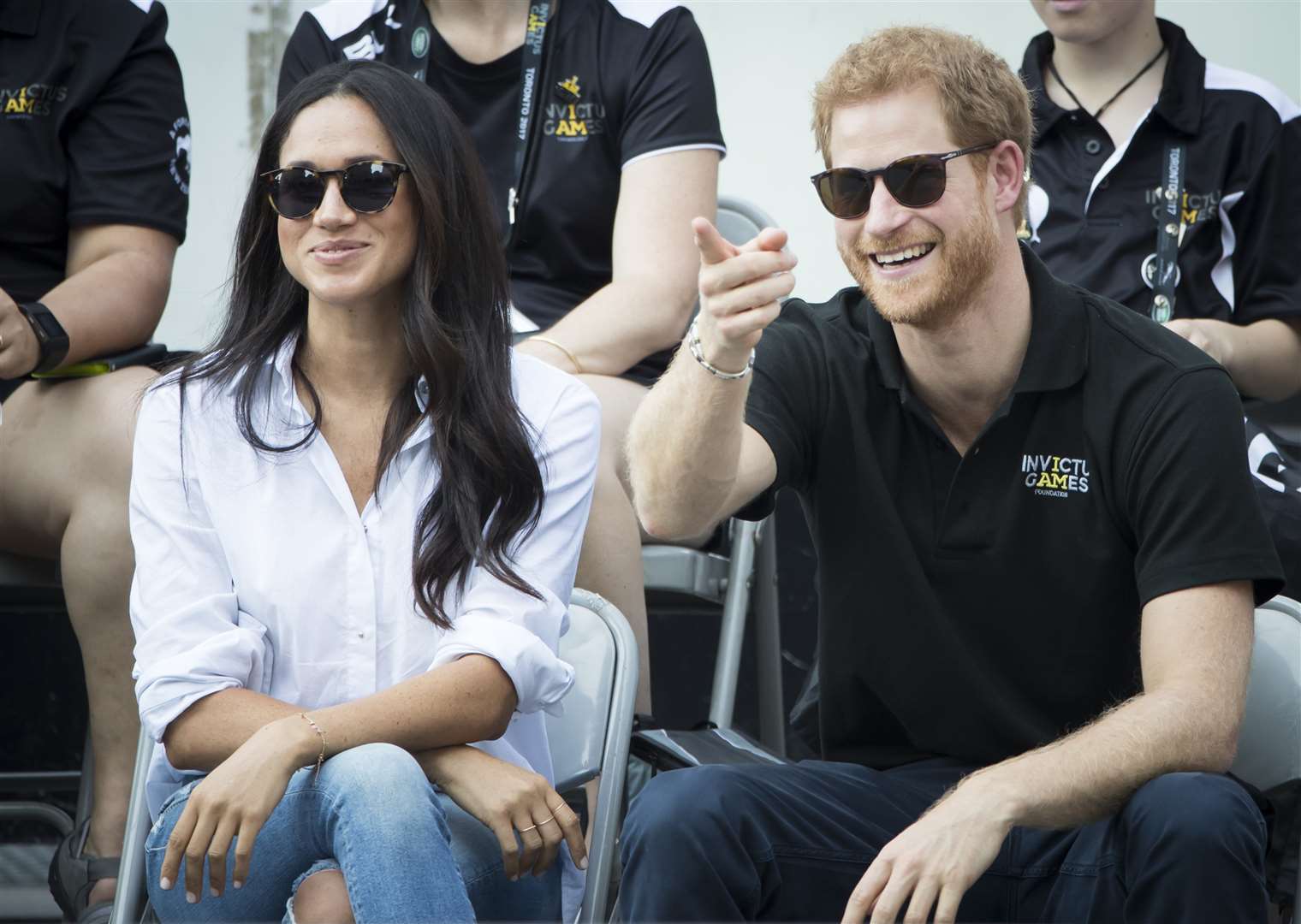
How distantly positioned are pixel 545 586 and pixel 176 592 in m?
0.48

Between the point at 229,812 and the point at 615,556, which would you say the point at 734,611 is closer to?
the point at 615,556

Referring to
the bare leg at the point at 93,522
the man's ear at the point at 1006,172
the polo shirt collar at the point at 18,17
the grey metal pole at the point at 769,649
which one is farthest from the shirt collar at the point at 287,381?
the polo shirt collar at the point at 18,17

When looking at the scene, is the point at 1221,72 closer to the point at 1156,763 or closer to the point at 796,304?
the point at 796,304

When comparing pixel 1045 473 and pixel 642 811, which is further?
pixel 1045 473

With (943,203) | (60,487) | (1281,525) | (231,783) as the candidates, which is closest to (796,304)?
(943,203)

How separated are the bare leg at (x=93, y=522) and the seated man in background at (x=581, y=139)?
739 mm

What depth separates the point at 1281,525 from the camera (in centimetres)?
261

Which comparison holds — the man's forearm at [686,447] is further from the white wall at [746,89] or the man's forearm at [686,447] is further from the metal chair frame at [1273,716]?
the white wall at [746,89]

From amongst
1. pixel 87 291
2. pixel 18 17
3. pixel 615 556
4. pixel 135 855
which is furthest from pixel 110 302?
pixel 135 855

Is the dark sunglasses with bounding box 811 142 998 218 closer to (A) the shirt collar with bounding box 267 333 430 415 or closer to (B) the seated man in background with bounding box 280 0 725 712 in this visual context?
(A) the shirt collar with bounding box 267 333 430 415

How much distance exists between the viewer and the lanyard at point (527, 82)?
317 cm

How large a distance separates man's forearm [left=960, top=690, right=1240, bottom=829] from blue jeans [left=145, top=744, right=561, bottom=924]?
60 cm

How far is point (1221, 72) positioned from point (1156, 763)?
75.2 inches

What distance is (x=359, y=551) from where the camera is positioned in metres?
2.23
